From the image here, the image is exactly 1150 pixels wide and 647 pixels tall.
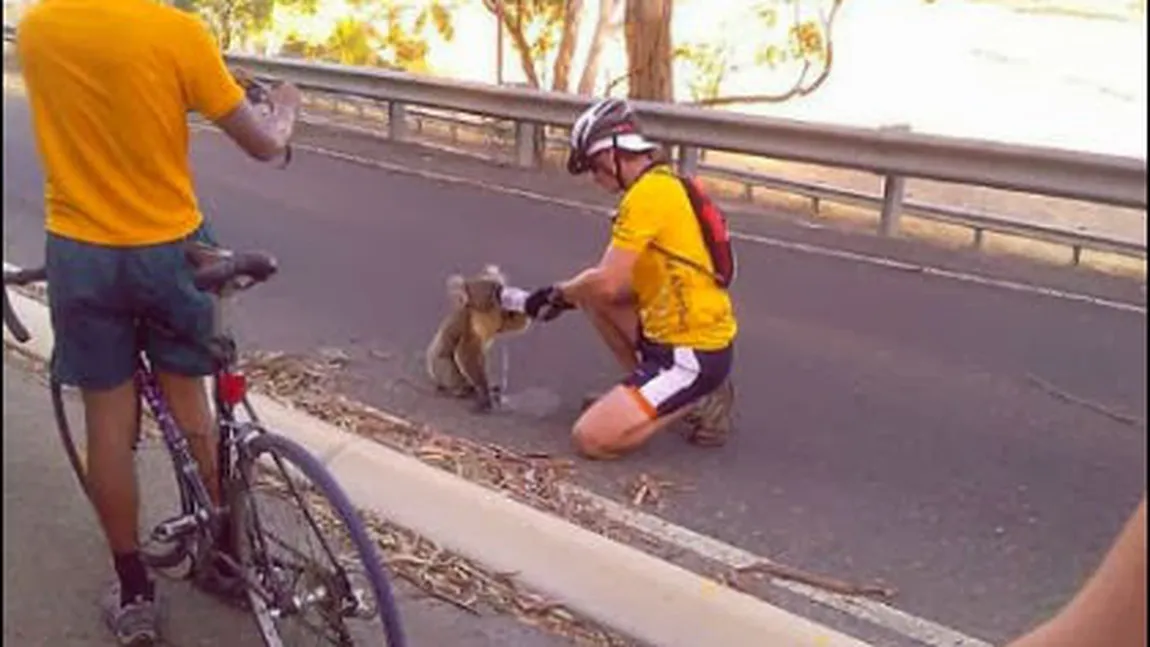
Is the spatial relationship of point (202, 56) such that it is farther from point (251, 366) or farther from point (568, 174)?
point (568, 174)

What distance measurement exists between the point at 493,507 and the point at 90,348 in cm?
131

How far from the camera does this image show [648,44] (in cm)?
328

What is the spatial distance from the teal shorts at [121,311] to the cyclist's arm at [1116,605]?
1.67 m

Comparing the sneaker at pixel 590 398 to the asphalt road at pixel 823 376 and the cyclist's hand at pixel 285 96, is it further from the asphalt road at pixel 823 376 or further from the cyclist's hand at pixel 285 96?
the cyclist's hand at pixel 285 96

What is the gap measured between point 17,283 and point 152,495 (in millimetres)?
1367

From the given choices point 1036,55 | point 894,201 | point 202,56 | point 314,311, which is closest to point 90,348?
point 202,56

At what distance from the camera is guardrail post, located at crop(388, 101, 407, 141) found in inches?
130

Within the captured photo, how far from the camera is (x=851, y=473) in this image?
168 inches

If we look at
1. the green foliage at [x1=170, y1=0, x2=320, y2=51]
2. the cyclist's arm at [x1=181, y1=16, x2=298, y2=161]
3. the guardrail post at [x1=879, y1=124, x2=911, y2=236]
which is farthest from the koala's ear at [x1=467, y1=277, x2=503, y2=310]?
the guardrail post at [x1=879, y1=124, x2=911, y2=236]

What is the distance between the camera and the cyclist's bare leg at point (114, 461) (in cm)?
279

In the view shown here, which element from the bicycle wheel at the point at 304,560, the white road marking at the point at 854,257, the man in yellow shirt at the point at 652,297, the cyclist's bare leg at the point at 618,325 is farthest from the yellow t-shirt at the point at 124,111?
the cyclist's bare leg at the point at 618,325

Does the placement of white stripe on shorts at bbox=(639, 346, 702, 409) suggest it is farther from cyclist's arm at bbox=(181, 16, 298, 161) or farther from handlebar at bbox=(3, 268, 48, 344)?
handlebar at bbox=(3, 268, 48, 344)

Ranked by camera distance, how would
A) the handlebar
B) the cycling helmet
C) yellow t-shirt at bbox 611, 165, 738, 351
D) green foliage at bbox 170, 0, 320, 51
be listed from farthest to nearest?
yellow t-shirt at bbox 611, 165, 738, 351 → the cycling helmet → green foliage at bbox 170, 0, 320, 51 → the handlebar

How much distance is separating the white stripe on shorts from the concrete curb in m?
0.69
